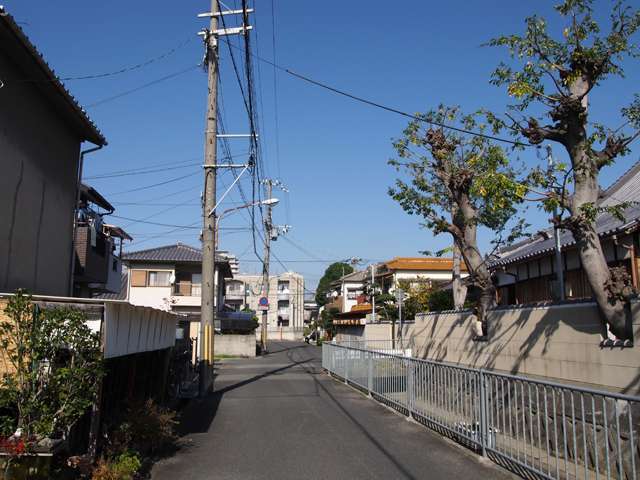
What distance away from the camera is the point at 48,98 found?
1073 centimetres

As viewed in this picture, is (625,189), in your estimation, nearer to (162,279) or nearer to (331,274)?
(162,279)

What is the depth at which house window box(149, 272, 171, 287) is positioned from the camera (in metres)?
41.8

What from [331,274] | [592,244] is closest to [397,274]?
[592,244]

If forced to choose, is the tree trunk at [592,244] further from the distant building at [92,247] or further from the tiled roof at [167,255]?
the tiled roof at [167,255]

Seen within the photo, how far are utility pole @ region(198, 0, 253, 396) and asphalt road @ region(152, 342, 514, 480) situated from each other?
1.80 m

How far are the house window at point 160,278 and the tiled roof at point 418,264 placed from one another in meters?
17.0

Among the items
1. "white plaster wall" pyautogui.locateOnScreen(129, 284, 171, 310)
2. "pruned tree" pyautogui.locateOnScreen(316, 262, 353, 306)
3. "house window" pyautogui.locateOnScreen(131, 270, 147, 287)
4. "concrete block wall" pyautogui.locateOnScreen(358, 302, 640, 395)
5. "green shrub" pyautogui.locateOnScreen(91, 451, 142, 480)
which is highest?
"pruned tree" pyautogui.locateOnScreen(316, 262, 353, 306)

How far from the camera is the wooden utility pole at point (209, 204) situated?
1570 cm

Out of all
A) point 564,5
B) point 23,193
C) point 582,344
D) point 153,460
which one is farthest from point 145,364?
point 564,5

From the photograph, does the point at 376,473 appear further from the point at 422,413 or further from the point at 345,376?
the point at 345,376

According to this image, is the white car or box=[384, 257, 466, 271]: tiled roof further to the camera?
the white car

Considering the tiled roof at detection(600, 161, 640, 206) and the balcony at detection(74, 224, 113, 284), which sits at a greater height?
the tiled roof at detection(600, 161, 640, 206)

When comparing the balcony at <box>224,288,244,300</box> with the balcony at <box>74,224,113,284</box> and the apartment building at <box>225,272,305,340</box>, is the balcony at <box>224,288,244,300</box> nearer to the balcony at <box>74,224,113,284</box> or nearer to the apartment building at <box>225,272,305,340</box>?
the apartment building at <box>225,272,305,340</box>

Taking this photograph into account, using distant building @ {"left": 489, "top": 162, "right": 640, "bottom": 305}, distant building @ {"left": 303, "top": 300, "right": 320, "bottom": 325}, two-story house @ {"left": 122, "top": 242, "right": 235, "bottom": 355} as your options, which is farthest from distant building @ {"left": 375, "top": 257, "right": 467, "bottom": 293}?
distant building @ {"left": 303, "top": 300, "right": 320, "bottom": 325}
